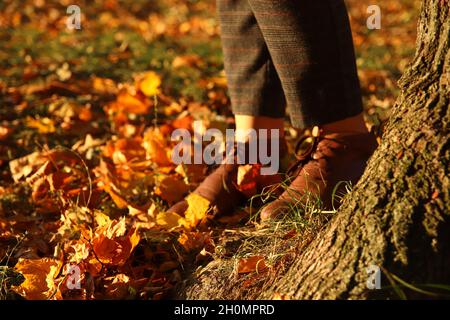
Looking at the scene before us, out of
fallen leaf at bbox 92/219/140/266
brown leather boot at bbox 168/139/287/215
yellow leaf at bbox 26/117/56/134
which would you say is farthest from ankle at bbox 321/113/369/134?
yellow leaf at bbox 26/117/56/134

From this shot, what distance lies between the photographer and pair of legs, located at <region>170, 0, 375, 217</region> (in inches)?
73.1

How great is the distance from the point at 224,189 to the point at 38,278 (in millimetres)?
683

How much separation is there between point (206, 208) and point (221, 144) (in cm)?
53

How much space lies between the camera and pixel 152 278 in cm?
177

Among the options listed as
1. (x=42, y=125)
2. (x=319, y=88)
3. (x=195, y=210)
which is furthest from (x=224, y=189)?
(x=42, y=125)

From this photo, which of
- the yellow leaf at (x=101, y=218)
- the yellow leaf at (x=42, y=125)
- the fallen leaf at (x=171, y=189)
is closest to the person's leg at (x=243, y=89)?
the fallen leaf at (x=171, y=189)

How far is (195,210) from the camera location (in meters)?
2.00

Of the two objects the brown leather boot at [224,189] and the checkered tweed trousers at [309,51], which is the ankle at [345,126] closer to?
the checkered tweed trousers at [309,51]

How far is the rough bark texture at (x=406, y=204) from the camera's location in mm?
1315

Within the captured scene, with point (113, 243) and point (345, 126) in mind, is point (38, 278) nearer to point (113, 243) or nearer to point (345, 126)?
point (113, 243)

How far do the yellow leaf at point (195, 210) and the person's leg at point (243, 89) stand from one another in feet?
0.17

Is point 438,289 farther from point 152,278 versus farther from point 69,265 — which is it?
point 69,265

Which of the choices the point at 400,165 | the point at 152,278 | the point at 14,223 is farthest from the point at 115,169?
the point at 400,165

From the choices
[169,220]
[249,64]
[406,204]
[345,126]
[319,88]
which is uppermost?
[249,64]
